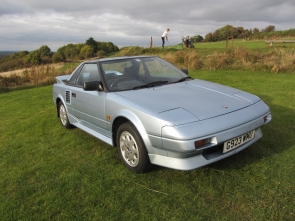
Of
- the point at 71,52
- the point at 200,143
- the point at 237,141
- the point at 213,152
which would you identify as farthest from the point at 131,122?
the point at 71,52

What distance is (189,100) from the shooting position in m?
2.98

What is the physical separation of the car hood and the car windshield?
0.21 m

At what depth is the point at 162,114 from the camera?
2.62 meters

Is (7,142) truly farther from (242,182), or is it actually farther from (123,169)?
(242,182)

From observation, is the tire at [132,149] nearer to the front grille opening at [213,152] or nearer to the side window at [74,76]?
the front grille opening at [213,152]

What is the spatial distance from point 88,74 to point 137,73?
924 mm

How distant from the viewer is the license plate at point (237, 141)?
2670 millimetres

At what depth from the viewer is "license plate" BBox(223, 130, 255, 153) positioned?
8.76 feet

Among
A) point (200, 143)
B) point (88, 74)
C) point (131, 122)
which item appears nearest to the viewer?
point (200, 143)

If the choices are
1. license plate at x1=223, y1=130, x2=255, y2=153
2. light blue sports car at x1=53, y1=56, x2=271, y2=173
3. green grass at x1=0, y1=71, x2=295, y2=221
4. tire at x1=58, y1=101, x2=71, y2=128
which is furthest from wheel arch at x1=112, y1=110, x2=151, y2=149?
tire at x1=58, y1=101, x2=71, y2=128

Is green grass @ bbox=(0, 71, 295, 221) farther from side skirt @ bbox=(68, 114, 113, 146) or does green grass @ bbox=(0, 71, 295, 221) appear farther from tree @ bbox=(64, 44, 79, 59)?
tree @ bbox=(64, 44, 79, 59)

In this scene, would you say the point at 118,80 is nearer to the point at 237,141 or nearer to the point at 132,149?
the point at 132,149

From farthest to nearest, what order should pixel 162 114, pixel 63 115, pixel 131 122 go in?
pixel 63 115 → pixel 131 122 → pixel 162 114

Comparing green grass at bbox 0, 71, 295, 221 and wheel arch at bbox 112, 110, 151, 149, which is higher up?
wheel arch at bbox 112, 110, 151, 149
